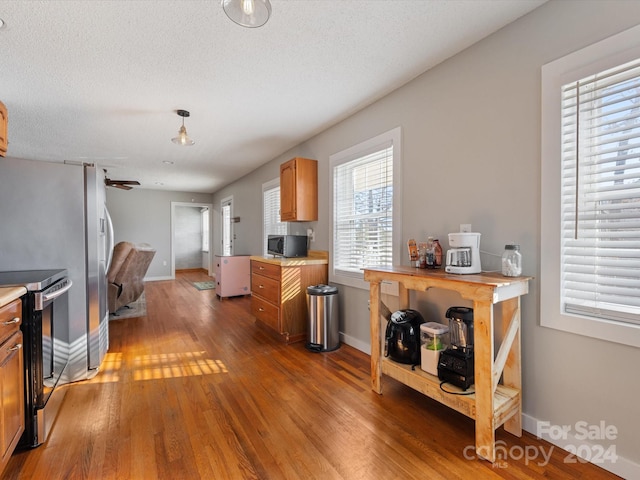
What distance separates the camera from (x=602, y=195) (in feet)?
4.80

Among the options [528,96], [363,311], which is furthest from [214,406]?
[528,96]

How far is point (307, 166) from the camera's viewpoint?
3686 millimetres

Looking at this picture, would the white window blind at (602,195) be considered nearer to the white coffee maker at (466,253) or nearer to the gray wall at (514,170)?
the gray wall at (514,170)

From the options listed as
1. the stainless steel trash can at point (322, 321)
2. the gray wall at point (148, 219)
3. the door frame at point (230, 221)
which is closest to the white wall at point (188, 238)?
the gray wall at point (148, 219)

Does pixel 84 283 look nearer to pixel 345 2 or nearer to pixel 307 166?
pixel 307 166

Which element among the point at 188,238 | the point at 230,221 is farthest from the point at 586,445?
the point at 188,238

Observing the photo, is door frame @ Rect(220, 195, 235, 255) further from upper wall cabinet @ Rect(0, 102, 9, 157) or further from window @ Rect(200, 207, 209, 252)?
upper wall cabinet @ Rect(0, 102, 9, 157)

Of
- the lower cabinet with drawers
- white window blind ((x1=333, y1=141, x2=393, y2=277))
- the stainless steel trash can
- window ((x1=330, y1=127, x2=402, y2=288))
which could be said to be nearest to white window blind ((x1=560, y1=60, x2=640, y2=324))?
window ((x1=330, y1=127, x2=402, y2=288))

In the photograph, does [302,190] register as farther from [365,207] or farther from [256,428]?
[256,428]

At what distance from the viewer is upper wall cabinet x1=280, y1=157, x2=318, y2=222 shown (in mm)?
3621

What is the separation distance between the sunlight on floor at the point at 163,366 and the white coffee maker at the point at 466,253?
207 centimetres

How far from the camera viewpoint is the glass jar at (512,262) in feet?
5.45

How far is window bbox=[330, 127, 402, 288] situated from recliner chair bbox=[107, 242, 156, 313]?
9.90ft

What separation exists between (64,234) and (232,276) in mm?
3328
